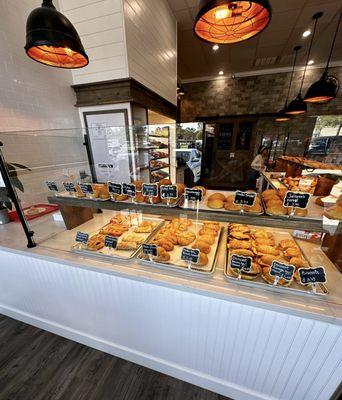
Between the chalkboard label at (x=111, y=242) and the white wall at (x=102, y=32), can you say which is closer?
the chalkboard label at (x=111, y=242)

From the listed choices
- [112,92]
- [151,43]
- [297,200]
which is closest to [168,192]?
[297,200]

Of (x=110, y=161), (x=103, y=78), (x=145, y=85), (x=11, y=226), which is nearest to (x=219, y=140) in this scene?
(x=145, y=85)

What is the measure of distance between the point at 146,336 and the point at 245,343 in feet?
2.28

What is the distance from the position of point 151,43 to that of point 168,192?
3.17 m

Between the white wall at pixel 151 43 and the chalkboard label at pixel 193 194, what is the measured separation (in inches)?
90.1

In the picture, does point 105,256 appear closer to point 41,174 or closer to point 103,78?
point 41,174

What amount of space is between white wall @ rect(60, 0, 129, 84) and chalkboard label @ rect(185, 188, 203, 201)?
225 cm

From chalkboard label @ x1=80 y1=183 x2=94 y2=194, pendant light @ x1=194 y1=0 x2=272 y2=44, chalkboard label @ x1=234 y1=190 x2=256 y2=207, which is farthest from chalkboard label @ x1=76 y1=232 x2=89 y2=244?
pendant light @ x1=194 y1=0 x2=272 y2=44

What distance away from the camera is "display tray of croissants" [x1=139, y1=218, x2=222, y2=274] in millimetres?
1150

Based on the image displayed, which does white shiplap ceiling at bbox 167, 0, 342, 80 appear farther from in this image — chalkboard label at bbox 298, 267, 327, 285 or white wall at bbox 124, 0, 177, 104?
chalkboard label at bbox 298, 267, 327, 285

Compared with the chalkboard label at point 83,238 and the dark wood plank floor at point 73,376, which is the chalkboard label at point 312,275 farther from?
the chalkboard label at point 83,238

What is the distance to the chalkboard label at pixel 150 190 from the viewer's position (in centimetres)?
114

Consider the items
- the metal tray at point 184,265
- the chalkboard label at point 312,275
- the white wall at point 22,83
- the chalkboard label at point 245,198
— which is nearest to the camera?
the chalkboard label at point 312,275

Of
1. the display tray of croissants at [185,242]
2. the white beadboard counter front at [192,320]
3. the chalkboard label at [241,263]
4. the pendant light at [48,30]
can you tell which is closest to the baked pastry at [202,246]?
the display tray of croissants at [185,242]
